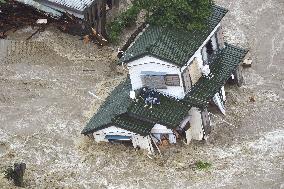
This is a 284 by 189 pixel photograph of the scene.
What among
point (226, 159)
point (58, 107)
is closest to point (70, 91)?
point (58, 107)

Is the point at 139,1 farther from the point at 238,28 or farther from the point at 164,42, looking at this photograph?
the point at 238,28

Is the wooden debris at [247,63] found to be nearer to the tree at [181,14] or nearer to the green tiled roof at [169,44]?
the green tiled roof at [169,44]

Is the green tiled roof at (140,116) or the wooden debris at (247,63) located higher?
the wooden debris at (247,63)

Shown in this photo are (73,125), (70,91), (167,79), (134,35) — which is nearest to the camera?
(167,79)

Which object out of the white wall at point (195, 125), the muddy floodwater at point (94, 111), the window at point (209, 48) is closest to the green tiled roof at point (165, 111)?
the white wall at point (195, 125)

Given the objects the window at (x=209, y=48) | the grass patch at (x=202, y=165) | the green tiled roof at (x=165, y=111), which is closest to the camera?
the green tiled roof at (x=165, y=111)

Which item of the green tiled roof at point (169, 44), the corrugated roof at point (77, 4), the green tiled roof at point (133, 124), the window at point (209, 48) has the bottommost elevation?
the green tiled roof at point (133, 124)

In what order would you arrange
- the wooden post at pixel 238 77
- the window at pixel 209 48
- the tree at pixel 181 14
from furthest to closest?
1. the wooden post at pixel 238 77
2. the window at pixel 209 48
3. the tree at pixel 181 14
